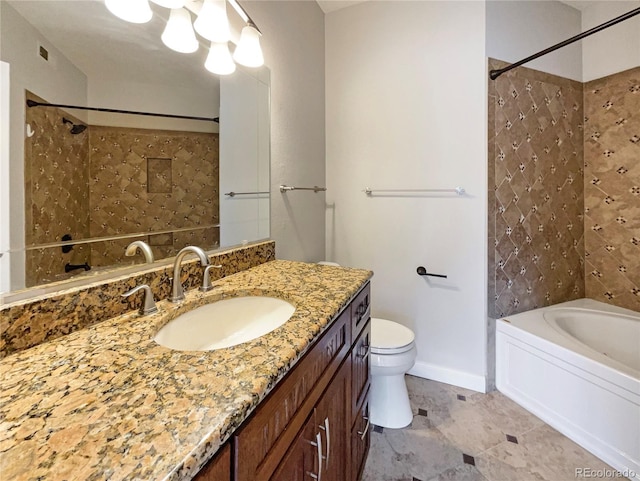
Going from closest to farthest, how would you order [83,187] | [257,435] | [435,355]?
[257,435]
[83,187]
[435,355]

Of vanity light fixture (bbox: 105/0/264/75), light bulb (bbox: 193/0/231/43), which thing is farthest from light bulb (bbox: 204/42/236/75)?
light bulb (bbox: 193/0/231/43)

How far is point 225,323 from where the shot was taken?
1029mm

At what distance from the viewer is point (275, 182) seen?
1.72 meters

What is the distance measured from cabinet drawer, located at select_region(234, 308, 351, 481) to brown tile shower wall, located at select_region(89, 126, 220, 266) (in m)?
0.67

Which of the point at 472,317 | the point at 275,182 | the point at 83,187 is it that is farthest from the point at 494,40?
the point at 83,187

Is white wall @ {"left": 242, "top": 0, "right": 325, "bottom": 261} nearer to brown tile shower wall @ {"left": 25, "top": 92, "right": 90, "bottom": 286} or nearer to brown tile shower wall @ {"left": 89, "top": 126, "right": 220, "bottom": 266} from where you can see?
brown tile shower wall @ {"left": 89, "top": 126, "right": 220, "bottom": 266}

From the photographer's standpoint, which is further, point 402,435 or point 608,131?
point 608,131

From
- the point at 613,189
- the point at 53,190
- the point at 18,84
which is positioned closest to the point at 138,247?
the point at 53,190

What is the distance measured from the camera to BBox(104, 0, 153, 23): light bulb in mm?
889

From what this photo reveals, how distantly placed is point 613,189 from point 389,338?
2.06 m

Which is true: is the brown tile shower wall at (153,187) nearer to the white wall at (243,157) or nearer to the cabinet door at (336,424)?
the white wall at (243,157)

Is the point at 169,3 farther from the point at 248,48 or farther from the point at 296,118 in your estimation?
the point at 296,118

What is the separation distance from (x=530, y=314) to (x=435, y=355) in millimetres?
694

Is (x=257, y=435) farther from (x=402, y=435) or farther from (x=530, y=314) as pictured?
(x=530, y=314)
